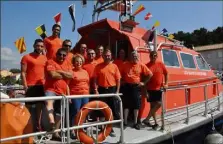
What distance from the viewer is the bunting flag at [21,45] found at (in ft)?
19.3

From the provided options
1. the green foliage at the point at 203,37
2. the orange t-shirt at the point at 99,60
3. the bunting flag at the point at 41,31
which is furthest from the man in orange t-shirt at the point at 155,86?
the green foliage at the point at 203,37

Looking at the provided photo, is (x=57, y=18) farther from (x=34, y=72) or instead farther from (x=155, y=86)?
(x=155, y=86)

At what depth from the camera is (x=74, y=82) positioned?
173 inches

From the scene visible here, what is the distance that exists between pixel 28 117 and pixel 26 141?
0.32 metres

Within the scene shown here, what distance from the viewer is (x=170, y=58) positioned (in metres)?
6.90

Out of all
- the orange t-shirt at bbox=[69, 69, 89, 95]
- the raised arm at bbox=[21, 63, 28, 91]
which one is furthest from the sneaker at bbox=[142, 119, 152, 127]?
the raised arm at bbox=[21, 63, 28, 91]

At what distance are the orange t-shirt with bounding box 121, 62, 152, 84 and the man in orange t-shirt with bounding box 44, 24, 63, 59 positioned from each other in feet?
4.50

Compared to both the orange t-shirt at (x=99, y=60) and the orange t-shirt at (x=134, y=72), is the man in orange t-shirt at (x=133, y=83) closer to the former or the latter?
the orange t-shirt at (x=134, y=72)

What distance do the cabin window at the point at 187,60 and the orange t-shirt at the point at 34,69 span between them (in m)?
4.11

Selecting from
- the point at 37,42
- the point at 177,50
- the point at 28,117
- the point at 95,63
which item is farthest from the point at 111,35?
the point at 28,117

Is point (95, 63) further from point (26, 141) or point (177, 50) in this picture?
point (177, 50)

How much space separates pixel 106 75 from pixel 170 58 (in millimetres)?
2556

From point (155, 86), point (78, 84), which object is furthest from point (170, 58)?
point (78, 84)

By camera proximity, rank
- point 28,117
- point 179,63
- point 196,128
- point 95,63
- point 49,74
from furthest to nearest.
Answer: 1. point 179,63
2. point 196,128
3. point 95,63
4. point 49,74
5. point 28,117
